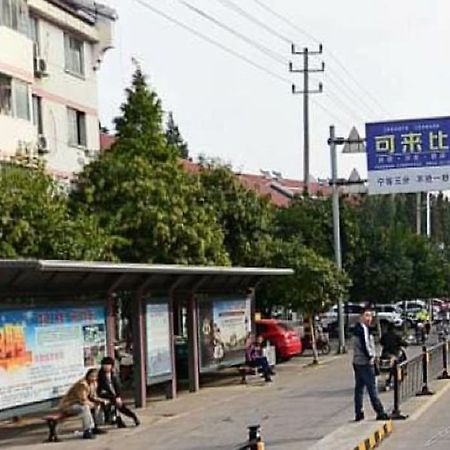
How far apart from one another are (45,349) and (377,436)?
5821 millimetres

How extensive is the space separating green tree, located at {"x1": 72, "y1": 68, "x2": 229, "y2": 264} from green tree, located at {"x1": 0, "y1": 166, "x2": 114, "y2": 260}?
421 cm

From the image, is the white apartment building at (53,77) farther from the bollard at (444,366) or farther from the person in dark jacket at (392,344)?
the bollard at (444,366)

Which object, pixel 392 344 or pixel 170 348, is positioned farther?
pixel 392 344

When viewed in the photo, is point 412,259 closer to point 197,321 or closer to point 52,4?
point 52,4

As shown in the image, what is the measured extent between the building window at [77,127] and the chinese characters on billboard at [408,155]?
1088cm

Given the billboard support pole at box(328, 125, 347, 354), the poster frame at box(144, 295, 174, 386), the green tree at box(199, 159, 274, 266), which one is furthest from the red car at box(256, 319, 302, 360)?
the poster frame at box(144, 295, 174, 386)

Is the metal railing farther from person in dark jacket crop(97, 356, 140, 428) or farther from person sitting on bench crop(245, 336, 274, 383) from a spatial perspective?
person in dark jacket crop(97, 356, 140, 428)

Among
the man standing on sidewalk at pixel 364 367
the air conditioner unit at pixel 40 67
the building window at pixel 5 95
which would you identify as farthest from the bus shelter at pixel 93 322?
the air conditioner unit at pixel 40 67

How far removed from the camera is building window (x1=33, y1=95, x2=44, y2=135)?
38469 millimetres

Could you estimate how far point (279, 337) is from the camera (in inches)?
1492

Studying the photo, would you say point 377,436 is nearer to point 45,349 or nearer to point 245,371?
point 45,349

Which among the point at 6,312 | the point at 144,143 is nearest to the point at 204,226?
the point at 144,143

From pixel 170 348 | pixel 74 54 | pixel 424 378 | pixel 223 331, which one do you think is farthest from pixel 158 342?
pixel 74 54

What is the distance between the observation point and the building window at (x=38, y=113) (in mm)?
38469
